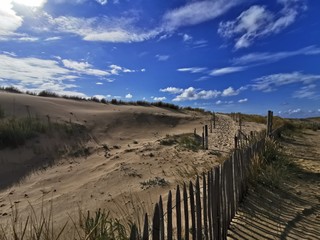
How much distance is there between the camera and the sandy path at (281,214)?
185 inches

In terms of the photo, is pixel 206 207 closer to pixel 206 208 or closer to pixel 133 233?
pixel 206 208

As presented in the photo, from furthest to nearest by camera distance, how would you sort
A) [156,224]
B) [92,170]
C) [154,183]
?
1. [92,170]
2. [154,183]
3. [156,224]

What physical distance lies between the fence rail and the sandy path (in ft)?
0.73

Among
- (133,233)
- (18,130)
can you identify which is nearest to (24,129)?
(18,130)

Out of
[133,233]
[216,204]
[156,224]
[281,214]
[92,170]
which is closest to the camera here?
[133,233]

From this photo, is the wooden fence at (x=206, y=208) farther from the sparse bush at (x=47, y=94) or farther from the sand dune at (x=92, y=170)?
the sparse bush at (x=47, y=94)

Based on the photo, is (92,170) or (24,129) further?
(24,129)

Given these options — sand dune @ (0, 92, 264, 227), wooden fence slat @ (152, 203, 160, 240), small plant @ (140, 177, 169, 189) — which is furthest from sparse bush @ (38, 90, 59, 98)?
wooden fence slat @ (152, 203, 160, 240)

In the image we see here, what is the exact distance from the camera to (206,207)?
376cm

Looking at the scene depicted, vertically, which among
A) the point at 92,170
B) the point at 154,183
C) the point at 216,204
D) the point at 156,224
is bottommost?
the point at 92,170

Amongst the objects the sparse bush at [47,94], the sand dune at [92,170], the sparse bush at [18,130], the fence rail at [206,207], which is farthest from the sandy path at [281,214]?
the sparse bush at [47,94]

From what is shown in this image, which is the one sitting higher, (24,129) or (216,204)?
(24,129)

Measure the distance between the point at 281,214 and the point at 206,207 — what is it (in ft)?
7.84

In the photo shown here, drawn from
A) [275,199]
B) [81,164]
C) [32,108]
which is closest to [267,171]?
[275,199]
